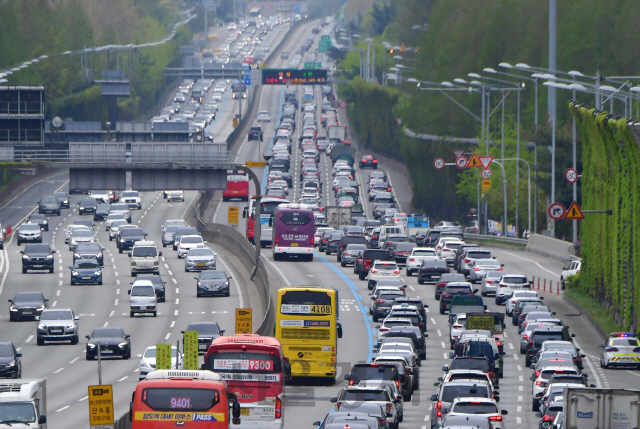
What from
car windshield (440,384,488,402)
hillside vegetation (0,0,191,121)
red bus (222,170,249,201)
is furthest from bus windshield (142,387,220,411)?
hillside vegetation (0,0,191,121)

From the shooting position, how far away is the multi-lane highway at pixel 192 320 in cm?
3888

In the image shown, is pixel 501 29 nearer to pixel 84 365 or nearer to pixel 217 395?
pixel 84 365

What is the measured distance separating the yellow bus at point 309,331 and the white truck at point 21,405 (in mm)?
14230

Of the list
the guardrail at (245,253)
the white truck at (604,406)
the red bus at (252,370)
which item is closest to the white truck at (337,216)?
the guardrail at (245,253)

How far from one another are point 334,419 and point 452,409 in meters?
3.37

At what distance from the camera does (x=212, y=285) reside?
2635 inches

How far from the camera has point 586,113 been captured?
67375 millimetres

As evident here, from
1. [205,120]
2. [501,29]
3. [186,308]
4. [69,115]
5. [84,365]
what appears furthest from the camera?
[205,120]

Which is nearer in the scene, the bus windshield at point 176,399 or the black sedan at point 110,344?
the bus windshield at point 176,399

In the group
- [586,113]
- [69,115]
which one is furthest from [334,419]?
[69,115]

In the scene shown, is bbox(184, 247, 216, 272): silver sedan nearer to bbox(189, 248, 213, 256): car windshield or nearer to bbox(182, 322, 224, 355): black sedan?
bbox(189, 248, 213, 256): car windshield

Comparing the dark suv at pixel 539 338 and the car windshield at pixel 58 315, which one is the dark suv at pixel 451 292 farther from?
the car windshield at pixel 58 315

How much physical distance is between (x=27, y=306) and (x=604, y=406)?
123 feet

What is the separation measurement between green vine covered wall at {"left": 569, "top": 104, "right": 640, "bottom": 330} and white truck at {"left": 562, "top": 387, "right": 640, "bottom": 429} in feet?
88.6
